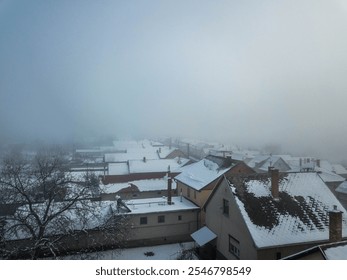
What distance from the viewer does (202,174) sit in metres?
13.7

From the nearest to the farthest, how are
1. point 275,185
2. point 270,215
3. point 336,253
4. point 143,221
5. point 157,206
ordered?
point 336,253, point 270,215, point 275,185, point 143,221, point 157,206

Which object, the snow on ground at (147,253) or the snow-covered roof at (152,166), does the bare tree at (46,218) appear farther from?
the snow-covered roof at (152,166)

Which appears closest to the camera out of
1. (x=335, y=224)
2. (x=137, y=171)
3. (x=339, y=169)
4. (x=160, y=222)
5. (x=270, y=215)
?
(x=335, y=224)

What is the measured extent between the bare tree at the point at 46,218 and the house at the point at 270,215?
334 cm

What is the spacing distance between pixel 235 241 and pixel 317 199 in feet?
8.94

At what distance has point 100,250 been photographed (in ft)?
32.0

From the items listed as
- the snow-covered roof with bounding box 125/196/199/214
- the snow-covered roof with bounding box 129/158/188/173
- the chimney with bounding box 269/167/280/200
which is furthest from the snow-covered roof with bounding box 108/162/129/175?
the chimney with bounding box 269/167/280/200

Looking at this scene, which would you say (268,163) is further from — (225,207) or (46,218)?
(46,218)

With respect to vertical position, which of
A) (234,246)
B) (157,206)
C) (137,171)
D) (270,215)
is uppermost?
(270,215)

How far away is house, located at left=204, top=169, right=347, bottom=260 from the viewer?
7.13 meters

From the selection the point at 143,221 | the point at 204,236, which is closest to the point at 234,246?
the point at 204,236

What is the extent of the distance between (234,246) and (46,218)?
503cm

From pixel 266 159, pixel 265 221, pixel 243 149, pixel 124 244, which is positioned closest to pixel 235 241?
pixel 265 221
